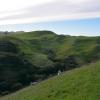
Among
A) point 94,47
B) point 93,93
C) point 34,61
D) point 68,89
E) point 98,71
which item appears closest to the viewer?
point 93,93

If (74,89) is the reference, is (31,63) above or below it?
below

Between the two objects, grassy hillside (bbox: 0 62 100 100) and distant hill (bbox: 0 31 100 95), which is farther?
distant hill (bbox: 0 31 100 95)

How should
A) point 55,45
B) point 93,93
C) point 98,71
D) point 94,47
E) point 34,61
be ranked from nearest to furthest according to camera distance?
1. point 93,93
2. point 98,71
3. point 34,61
4. point 94,47
5. point 55,45

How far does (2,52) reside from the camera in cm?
13675

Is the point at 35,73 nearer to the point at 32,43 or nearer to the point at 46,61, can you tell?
the point at 46,61

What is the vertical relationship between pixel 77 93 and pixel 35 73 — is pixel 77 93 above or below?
above

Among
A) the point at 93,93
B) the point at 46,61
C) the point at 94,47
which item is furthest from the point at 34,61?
the point at 93,93

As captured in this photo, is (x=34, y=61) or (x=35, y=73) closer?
(x=35, y=73)

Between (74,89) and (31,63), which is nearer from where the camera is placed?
(74,89)

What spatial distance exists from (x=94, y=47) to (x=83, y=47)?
9.26m

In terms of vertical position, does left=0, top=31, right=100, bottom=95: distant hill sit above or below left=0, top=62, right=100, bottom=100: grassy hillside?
below

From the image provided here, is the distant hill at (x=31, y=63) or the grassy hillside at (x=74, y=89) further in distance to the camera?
the distant hill at (x=31, y=63)

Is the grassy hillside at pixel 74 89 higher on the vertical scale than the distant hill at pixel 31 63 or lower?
higher

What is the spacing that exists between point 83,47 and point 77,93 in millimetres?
149596
